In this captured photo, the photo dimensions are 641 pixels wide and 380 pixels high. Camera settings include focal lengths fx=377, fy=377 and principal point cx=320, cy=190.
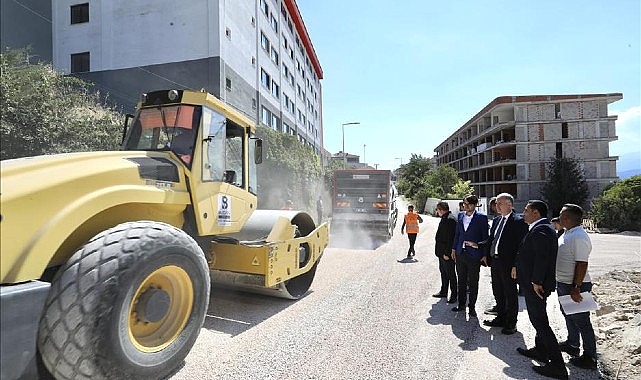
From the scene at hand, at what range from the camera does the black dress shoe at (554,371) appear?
143 inches

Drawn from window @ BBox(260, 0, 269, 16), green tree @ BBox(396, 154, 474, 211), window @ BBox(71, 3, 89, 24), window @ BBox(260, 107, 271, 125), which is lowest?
green tree @ BBox(396, 154, 474, 211)

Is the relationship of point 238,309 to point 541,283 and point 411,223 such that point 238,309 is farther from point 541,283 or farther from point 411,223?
point 411,223

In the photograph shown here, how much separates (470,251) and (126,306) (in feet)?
14.9

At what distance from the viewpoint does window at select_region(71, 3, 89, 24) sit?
22.1m

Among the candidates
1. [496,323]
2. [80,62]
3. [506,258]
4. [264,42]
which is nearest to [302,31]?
[264,42]

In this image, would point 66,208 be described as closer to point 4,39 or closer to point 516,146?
point 4,39

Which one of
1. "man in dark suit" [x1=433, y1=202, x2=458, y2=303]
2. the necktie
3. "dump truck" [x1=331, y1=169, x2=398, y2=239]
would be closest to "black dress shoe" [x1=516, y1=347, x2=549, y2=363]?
the necktie

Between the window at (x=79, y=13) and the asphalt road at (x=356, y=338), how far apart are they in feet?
76.0

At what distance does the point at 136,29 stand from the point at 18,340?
23.3 meters

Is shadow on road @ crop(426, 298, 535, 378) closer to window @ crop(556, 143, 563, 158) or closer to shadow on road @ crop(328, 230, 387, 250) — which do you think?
shadow on road @ crop(328, 230, 387, 250)

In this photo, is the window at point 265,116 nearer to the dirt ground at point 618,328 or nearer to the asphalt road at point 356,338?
the asphalt road at point 356,338

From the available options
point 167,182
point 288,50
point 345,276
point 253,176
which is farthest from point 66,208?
point 288,50

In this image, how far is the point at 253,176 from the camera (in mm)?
5684

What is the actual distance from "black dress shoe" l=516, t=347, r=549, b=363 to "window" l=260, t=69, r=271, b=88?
26422mm
